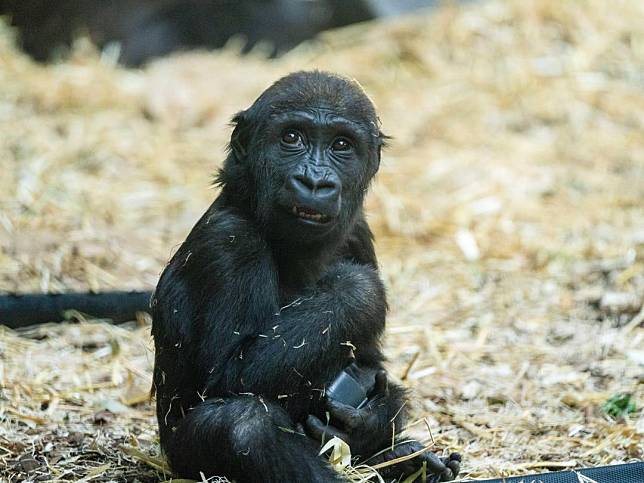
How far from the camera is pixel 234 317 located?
3.81 meters

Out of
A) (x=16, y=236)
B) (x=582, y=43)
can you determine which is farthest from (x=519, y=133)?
(x=16, y=236)

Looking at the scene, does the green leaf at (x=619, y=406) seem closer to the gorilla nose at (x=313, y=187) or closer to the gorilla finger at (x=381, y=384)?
the gorilla finger at (x=381, y=384)

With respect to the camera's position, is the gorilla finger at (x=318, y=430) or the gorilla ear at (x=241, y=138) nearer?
the gorilla finger at (x=318, y=430)

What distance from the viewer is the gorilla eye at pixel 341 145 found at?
4102 mm

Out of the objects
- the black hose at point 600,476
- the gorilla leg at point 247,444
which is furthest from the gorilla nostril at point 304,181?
the black hose at point 600,476

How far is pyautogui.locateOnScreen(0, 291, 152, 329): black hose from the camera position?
5.82 m

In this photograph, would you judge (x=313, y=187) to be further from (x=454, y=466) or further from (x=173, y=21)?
(x=173, y=21)

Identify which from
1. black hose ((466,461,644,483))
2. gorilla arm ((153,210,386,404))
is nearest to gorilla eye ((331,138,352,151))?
gorilla arm ((153,210,386,404))

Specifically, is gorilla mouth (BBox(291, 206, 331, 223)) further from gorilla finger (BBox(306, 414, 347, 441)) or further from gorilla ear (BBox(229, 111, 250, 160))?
gorilla finger (BBox(306, 414, 347, 441))

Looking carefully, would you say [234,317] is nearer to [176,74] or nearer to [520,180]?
[520,180]

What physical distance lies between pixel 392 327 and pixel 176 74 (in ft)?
17.3

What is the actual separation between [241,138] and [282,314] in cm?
82

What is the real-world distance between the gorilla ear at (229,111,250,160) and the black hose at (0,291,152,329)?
200cm

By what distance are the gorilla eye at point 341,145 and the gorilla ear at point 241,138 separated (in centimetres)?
37
